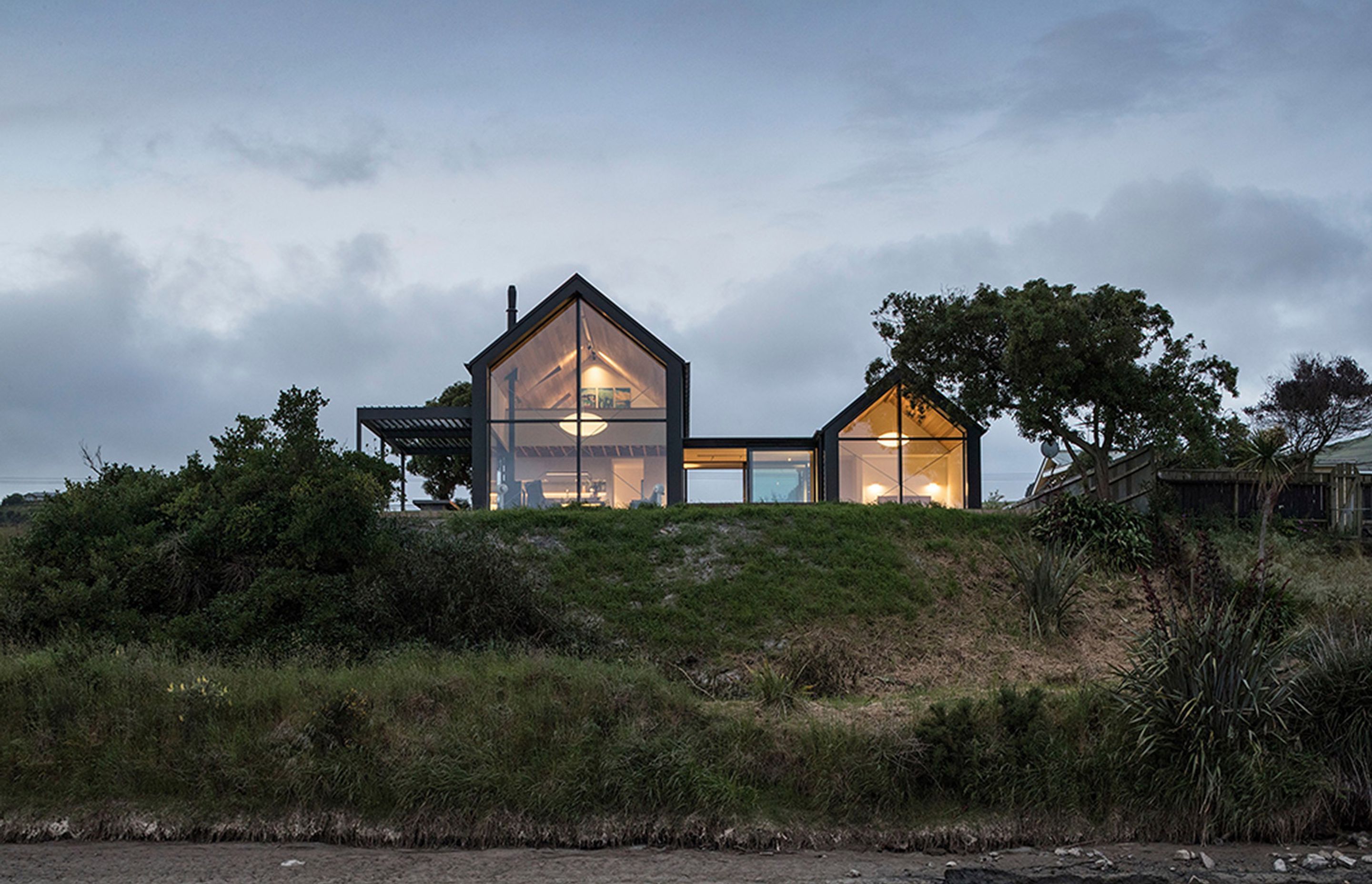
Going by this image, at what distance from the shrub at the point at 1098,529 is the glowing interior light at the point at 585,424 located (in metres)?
11.4

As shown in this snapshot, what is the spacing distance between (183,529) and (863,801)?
1108 centimetres

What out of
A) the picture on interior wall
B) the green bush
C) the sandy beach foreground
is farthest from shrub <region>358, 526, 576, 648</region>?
the picture on interior wall

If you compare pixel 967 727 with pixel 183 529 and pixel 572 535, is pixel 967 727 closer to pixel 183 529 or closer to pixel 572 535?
pixel 572 535

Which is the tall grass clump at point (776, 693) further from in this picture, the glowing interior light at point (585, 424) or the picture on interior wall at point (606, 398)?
the picture on interior wall at point (606, 398)

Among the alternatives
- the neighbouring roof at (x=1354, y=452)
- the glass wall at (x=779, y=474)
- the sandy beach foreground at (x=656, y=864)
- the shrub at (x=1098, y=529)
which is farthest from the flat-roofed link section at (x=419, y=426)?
the neighbouring roof at (x=1354, y=452)

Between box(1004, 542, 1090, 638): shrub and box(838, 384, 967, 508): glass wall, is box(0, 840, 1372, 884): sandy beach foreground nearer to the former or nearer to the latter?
box(1004, 542, 1090, 638): shrub

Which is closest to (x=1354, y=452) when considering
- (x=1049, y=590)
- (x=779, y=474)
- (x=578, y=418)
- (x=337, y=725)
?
(x=779, y=474)

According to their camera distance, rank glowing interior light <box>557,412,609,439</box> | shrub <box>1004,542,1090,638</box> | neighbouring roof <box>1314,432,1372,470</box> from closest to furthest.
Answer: shrub <box>1004,542,1090,638</box>
glowing interior light <box>557,412,609,439</box>
neighbouring roof <box>1314,432,1372,470</box>

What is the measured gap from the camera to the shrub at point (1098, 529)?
62.8ft

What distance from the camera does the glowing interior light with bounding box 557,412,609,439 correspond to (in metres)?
26.5

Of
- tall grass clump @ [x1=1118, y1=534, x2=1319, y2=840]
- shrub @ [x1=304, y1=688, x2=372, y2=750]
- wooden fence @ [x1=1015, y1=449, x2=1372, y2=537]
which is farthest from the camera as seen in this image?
wooden fence @ [x1=1015, y1=449, x2=1372, y2=537]

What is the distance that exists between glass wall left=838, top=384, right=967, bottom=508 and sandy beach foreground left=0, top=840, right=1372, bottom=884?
18.9 metres

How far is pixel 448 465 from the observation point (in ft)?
134

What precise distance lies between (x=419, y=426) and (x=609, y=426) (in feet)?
18.2
